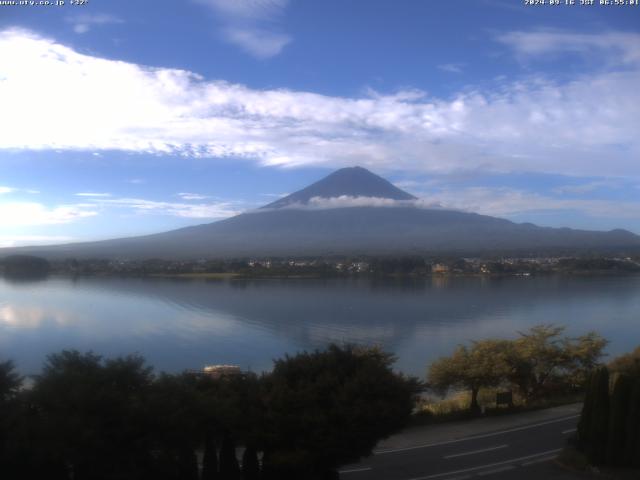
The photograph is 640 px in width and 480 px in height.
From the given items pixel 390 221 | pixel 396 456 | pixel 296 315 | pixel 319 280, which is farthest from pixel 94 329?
pixel 390 221

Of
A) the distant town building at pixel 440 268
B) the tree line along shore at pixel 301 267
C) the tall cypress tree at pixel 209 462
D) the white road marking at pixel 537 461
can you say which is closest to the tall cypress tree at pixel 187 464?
the tall cypress tree at pixel 209 462

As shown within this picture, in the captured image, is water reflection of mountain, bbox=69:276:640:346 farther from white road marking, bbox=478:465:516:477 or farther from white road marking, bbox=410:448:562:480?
white road marking, bbox=478:465:516:477

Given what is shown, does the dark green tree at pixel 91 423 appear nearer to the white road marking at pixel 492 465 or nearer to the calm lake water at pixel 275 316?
the white road marking at pixel 492 465

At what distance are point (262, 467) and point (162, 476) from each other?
3.18ft

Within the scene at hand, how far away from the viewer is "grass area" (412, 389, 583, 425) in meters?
8.70

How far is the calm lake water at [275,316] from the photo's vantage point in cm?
1538

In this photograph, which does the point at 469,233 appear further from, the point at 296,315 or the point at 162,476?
the point at 162,476

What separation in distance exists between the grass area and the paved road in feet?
0.93

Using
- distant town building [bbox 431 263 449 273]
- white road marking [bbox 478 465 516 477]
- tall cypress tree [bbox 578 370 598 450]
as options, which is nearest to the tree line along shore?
distant town building [bbox 431 263 449 273]

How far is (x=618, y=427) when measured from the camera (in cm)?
638

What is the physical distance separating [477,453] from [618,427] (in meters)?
1.53

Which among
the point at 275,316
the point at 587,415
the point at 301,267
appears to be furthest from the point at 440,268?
the point at 587,415

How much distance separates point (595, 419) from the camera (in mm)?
6496

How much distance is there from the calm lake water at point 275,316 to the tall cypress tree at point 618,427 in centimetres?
678
